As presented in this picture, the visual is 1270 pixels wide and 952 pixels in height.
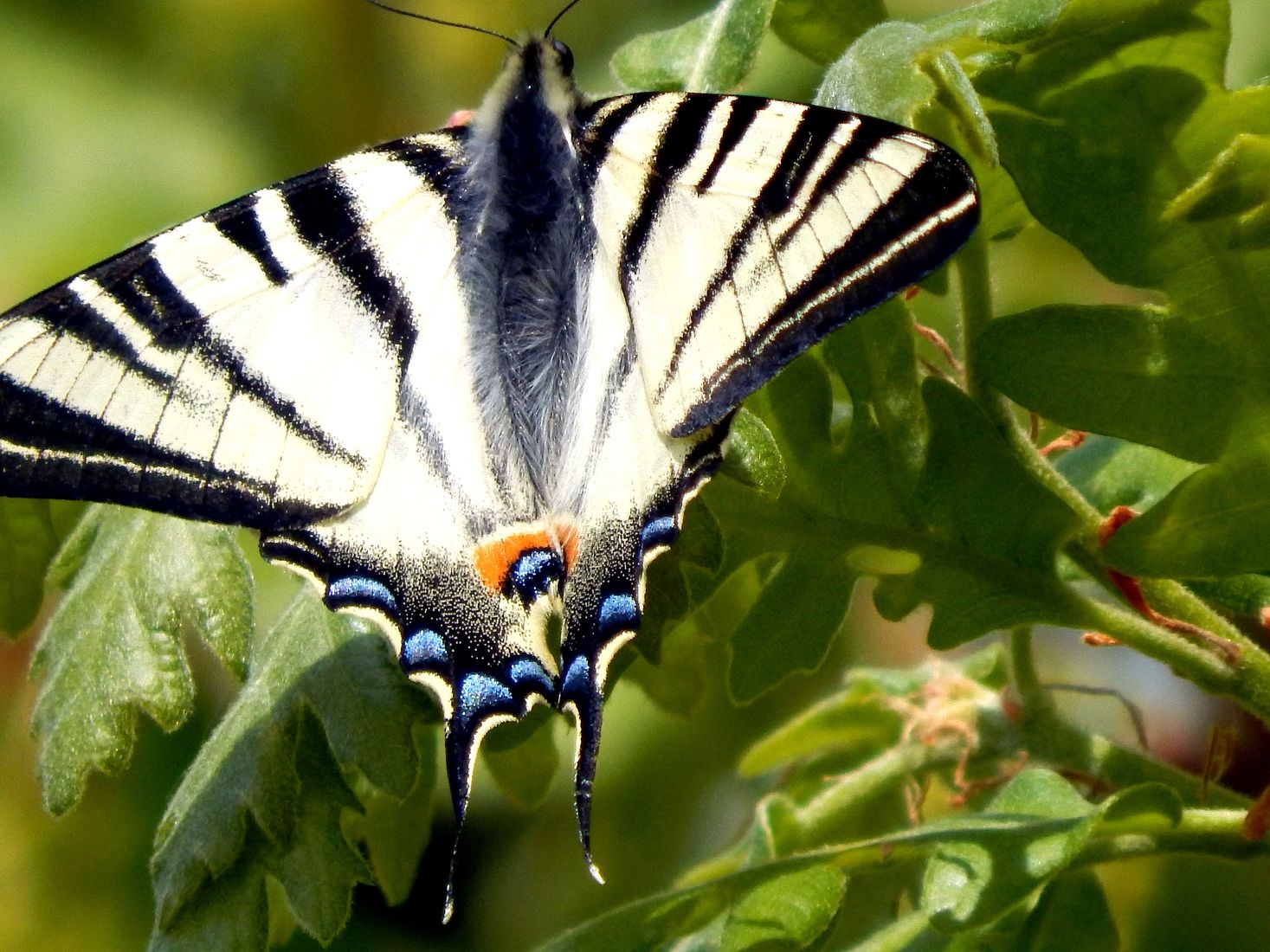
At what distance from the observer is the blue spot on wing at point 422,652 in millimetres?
1387

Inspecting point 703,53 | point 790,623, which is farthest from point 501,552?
point 703,53

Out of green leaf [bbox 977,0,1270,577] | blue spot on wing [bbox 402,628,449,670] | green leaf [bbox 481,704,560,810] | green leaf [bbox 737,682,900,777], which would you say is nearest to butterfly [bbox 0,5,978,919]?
blue spot on wing [bbox 402,628,449,670]

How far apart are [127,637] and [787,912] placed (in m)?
0.65

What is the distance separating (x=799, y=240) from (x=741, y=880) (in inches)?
24.0

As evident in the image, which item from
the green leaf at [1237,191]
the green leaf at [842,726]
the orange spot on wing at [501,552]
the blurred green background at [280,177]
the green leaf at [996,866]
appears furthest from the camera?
the blurred green background at [280,177]

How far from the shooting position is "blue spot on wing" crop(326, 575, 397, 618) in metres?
1.43

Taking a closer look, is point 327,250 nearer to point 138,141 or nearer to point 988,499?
point 988,499

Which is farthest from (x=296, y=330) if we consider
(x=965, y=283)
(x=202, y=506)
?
(x=965, y=283)

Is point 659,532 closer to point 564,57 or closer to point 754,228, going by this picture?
point 754,228

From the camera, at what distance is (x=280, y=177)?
316cm

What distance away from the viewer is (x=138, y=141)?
3504mm

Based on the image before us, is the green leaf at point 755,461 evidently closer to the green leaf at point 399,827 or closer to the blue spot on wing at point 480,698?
the blue spot on wing at point 480,698

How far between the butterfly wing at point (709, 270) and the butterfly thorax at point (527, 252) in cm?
7

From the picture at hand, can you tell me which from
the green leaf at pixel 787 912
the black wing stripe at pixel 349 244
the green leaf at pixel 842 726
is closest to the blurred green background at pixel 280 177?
the green leaf at pixel 842 726
